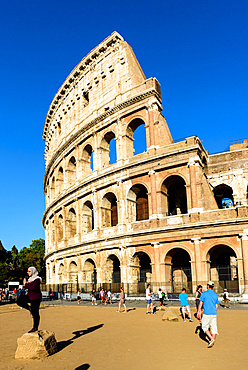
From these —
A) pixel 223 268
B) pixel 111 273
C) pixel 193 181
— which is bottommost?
pixel 111 273

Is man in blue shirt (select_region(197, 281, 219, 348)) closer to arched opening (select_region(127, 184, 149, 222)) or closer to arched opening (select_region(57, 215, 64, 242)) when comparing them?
arched opening (select_region(127, 184, 149, 222))

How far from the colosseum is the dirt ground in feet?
35.1

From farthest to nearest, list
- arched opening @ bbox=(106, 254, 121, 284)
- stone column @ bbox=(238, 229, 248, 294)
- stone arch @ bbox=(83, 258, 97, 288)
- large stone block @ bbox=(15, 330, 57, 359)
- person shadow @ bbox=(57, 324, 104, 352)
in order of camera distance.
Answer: stone arch @ bbox=(83, 258, 97, 288) < arched opening @ bbox=(106, 254, 121, 284) < stone column @ bbox=(238, 229, 248, 294) < person shadow @ bbox=(57, 324, 104, 352) < large stone block @ bbox=(15, 330, 57, 359)

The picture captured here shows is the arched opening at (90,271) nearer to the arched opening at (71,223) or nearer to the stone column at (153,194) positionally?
the arched opening at (71,223)

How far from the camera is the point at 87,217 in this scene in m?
32.2

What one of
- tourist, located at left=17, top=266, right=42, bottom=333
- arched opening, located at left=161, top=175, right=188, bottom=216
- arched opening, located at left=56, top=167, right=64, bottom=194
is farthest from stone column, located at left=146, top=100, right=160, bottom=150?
tourist, located at left=17, top=266, right=42, bottom=333

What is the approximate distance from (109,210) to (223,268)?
10475 mm

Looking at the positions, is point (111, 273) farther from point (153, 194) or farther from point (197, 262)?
point (197, 262)

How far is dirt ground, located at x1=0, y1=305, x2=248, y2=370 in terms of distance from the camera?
7125mm

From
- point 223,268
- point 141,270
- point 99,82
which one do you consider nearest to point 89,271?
point 141,270

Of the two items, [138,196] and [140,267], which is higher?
[138,196]

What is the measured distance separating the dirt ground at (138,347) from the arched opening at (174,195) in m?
13.9

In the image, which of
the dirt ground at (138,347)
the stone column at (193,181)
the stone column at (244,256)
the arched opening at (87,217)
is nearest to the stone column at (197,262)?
the stone column at (193,181)

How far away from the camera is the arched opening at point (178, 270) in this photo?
957 inches
